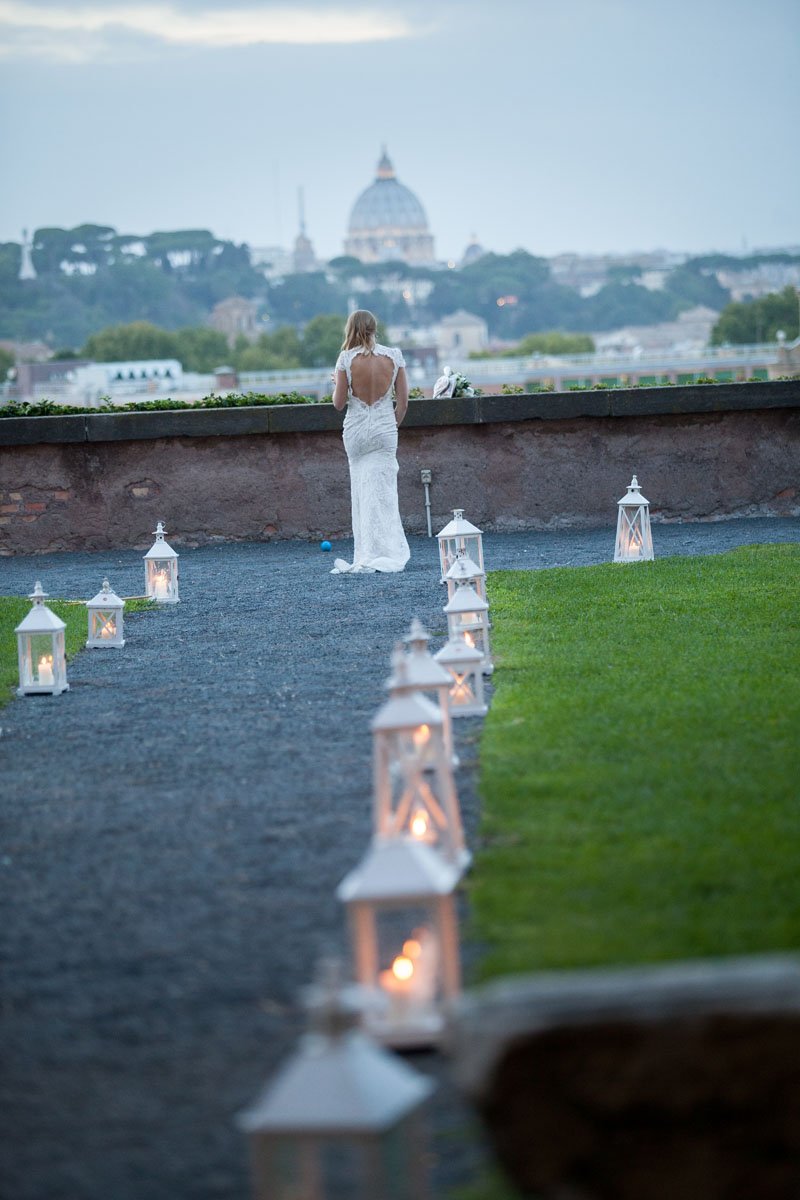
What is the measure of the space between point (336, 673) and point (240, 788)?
1633 mm

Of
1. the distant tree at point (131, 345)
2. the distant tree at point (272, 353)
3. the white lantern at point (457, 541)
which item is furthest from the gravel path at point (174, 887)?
the distant tree at point (131, 345)

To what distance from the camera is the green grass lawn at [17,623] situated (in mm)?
5941

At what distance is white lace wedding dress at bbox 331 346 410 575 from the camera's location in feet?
29.9

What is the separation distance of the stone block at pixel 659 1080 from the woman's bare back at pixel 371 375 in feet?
24.9

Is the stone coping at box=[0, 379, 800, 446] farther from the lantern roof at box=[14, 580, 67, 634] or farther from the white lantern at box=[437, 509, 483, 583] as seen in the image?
the lantern roof at box=[14, 580, 67, 634]

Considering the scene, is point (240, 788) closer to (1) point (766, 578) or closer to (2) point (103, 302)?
(1) point (766, 578)

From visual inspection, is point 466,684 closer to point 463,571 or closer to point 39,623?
point 463,571

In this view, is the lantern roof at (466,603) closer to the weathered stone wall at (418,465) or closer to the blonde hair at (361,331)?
the blonde hair at (361,331)

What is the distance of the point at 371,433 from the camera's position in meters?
9.18

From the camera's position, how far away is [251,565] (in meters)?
9.64

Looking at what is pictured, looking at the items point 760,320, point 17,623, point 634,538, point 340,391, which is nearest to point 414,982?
point 17,623

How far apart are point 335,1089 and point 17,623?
585 cm

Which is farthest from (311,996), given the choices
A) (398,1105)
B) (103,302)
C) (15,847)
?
(103,302)

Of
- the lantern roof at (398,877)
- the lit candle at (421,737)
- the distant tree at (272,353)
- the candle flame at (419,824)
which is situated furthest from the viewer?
the distant tree at (272,353)
